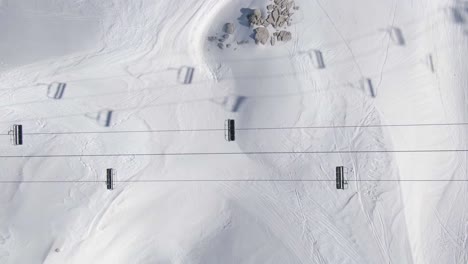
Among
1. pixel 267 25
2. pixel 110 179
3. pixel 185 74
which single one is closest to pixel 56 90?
pixel 110 179

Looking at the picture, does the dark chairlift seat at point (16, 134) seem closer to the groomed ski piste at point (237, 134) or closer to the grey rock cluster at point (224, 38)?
the groomed ski piste at point (237, 134)

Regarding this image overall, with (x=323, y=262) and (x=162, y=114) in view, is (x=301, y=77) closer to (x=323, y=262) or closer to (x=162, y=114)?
(x=162, y=114)

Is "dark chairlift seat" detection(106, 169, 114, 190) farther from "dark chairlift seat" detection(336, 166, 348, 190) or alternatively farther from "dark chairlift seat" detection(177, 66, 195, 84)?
"dark chairlift seat" detection(336, 166, 348, 190)

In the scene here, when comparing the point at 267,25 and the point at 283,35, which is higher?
the point at 267,25

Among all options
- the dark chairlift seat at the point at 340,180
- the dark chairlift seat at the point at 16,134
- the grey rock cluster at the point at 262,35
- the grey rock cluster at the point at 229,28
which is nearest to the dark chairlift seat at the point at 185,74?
the grey rock cluster at the point at 229,28

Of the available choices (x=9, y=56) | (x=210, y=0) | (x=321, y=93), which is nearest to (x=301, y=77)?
(x=321, y=93)

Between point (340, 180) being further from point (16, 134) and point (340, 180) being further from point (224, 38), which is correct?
point (16, 134)
